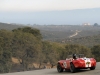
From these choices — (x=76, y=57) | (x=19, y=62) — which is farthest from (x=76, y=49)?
(x=76, y=57)

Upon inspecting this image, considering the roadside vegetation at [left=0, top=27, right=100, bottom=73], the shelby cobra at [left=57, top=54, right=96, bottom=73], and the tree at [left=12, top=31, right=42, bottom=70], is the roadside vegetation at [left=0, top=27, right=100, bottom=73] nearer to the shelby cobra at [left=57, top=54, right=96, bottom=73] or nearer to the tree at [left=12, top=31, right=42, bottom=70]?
the tree at [left=12, top=31, right=42, bottom=70]

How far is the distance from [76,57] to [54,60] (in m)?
35.6

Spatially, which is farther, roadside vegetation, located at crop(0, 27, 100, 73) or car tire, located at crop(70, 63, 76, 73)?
roadside vegetation, located at crop(0, 27, 100, 73)

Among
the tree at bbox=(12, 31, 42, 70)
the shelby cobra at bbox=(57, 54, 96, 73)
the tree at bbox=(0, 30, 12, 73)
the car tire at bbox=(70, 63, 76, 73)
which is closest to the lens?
the shelby cobra at bbox=(57, 54, 96, 73)

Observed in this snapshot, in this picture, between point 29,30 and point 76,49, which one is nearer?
point 76,49

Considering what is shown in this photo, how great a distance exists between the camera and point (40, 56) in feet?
168

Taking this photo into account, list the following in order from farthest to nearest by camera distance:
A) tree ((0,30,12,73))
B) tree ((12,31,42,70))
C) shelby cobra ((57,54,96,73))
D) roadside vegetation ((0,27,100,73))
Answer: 1. tree ((12,31,42,70))
2. roadside vegetation ((0,27,100,73))
3. tree ((0,30,12,73))
4. shelby cobra ((57,54,96,73))

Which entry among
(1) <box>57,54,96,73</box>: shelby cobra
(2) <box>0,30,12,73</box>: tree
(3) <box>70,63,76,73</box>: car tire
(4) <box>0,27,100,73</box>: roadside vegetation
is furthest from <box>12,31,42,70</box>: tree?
(3) <box>70,63,76,73</box>: car tire

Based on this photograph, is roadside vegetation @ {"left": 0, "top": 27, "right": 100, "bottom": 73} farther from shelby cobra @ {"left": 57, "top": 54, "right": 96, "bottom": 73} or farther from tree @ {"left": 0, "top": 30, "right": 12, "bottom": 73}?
shelby cobra @ {"left": 57, "top": 54, "right": 96, "bottom": 73}

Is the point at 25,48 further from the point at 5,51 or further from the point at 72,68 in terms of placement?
the point at 72,68

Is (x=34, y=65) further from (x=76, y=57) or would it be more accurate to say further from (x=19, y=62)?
(x=76, y=57)

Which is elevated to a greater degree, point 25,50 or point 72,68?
point 25,50

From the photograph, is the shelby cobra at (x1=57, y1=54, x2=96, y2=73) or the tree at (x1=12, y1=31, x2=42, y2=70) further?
the tree at (x1=12, y1=31, x2=42, y2=70)

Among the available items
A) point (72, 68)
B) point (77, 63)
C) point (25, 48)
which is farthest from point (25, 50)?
point (77, 63)
